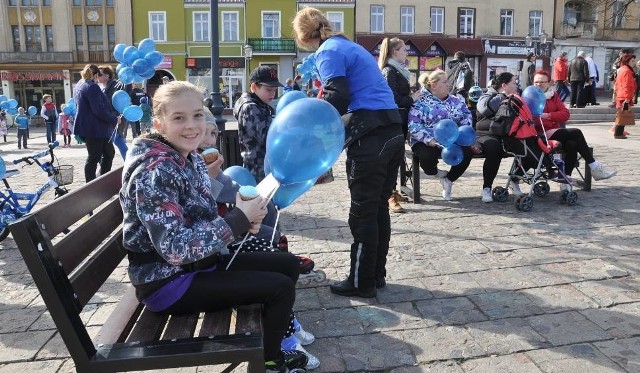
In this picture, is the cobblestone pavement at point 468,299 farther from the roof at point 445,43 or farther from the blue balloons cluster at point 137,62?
the roof at point 445,43

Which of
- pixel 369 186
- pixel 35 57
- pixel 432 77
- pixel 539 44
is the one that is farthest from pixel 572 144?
pixel 35 57

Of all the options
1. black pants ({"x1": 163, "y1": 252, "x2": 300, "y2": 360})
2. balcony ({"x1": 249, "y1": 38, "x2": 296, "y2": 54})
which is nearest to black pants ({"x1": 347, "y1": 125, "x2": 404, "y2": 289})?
black pants ({"x1": 163, "y1": 252, "x2": 300, "y2": 360})

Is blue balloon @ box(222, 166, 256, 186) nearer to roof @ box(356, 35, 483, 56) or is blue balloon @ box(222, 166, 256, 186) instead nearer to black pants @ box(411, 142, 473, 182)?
black pants @ box(411, 142, 473, 182)

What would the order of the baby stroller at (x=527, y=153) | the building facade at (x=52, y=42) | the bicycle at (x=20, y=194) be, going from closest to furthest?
1. the bicycle at (x=20, y=194)
2. the baby stroller at (x=527, y=153)
3. the building facade at (x=52, y=42)

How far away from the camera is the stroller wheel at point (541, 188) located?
21.2ft

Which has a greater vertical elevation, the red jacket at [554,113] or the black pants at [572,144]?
the red jacket at [554,113]

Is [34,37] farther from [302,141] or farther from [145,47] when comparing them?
[302,141]

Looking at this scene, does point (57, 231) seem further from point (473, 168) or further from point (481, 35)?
point (481, 35)

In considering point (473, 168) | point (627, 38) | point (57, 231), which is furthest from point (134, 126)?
point (627, 38)

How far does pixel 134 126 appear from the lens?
1398cm

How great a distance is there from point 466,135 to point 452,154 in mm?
268

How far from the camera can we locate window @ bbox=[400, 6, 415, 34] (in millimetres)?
36344

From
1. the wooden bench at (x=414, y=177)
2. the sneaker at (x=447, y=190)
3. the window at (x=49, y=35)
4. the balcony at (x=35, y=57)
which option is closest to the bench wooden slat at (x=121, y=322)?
the wooden bench at (x=414, y=177)

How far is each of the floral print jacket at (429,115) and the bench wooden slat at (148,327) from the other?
459 centimetres
